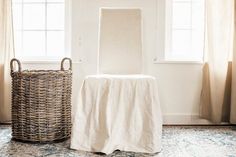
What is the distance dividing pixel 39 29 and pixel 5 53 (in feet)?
1.48

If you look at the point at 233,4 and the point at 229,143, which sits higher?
the point at 233,4

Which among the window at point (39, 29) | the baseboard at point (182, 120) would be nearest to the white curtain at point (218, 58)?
the baseboard at point (182, 120)

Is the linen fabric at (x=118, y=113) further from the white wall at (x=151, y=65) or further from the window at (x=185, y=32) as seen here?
the window at (x=185, y=32)

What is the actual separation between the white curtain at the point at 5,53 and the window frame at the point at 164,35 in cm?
145

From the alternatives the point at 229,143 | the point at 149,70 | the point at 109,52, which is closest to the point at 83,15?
the point at 109,52

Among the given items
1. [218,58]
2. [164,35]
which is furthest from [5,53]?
[218,58]

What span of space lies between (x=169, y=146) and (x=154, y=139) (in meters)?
0.25

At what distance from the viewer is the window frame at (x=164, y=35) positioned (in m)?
3.44

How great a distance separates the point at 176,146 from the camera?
2.68m

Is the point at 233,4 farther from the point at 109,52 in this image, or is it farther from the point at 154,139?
the point at 154,139

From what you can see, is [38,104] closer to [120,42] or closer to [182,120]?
[120,42]

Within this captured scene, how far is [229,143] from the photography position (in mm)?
2775

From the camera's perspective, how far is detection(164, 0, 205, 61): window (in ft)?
11.5

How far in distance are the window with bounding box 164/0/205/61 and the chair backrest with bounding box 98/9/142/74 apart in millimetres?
507
